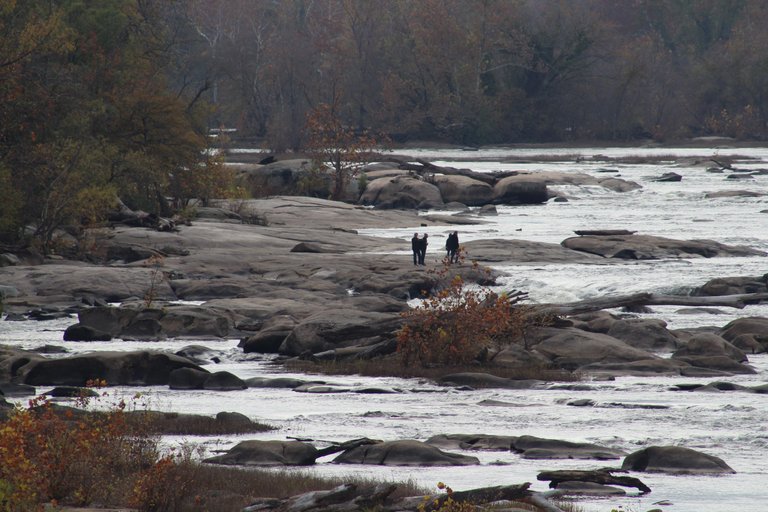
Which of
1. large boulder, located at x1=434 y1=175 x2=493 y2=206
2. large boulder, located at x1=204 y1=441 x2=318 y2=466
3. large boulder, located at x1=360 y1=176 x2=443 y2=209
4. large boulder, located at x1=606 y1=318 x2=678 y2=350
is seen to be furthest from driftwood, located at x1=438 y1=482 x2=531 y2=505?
large boulder, located at x1=434 y1=175 x2=493 y2=206

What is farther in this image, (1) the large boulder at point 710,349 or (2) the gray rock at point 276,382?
(1) the large boulder at point 710,349

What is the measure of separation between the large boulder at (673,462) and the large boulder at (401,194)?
4674 centimetres

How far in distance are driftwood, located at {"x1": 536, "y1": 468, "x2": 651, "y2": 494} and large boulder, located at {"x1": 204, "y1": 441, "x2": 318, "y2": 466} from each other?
2.92 meters

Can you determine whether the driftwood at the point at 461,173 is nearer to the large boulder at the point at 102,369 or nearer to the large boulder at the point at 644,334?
the large boulder at the point at 644,334

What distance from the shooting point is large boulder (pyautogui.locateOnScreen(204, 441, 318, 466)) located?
14562 millimetres

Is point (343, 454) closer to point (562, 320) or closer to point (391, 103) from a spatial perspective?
point (562, 320)

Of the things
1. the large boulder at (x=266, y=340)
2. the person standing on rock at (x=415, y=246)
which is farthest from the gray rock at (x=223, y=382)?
the person standing on rock at (x=415, y=246)

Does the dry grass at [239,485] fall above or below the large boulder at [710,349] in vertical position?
above

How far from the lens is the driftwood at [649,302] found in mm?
28781

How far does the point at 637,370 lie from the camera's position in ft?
73.8

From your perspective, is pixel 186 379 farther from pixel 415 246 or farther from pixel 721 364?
pixel 415 246

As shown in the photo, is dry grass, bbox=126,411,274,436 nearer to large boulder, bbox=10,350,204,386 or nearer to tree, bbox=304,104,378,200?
large boulder, bbox=10,350,204,386

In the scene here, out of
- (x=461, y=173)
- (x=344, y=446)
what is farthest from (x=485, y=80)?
(x=344, y=446)

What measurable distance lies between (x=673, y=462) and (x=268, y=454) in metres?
4.54
